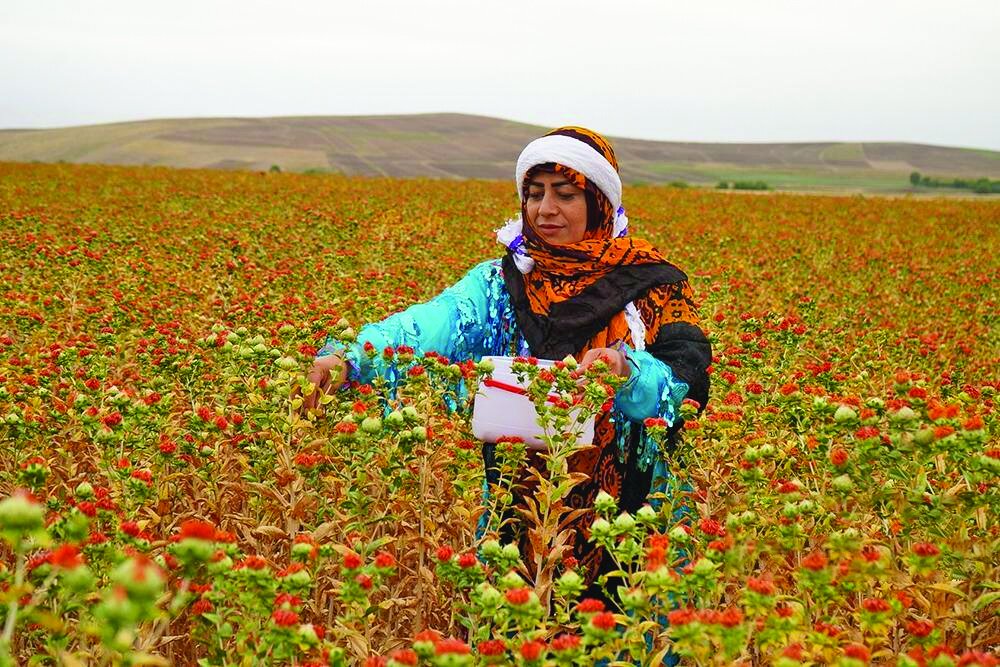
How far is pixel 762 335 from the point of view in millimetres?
3674

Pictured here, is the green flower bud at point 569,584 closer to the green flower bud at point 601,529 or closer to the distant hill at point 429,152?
the green flower bud at point 601,529

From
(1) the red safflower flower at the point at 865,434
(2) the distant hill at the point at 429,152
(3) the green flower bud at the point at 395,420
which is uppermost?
(2) the distant hill at the point at 429,152

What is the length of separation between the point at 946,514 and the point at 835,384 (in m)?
1.32

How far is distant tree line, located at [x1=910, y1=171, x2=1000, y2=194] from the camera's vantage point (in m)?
48.3

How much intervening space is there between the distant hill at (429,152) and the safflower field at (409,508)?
4188 centimetres

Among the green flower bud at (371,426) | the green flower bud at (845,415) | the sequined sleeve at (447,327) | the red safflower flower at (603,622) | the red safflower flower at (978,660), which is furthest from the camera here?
the sequined sleeve at (447,327)

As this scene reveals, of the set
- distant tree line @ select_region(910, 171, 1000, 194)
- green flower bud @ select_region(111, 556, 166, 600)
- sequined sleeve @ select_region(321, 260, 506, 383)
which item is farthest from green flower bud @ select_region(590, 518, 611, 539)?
distant tree line @ select_region(910, 171, 1000, 194)

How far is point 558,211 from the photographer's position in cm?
259

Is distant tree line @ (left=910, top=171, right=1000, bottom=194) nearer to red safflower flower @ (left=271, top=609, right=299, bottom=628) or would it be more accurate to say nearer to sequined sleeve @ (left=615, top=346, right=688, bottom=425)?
sequined sleeve @ (left=615, top=346, right=688, bottom=425)

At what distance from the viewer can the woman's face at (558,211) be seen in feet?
8.50

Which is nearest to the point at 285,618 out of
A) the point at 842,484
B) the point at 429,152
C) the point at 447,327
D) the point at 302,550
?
the point at 302,550

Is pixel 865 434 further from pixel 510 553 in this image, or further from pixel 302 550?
pixel 302 550

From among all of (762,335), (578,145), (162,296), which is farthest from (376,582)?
(162,296)

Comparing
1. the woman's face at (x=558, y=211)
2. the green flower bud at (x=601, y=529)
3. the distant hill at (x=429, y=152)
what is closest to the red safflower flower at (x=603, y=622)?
the green flower bud at (x=601, y=529)
